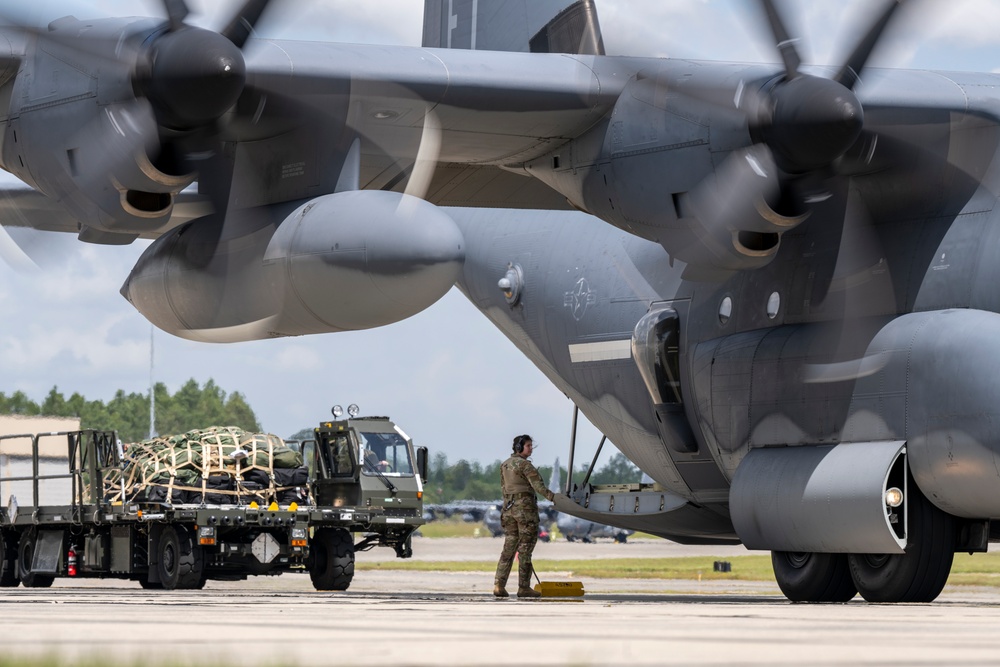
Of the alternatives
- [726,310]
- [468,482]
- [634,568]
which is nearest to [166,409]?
[468,482]

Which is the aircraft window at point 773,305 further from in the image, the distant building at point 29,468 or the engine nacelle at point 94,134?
the distant building at point 29,468

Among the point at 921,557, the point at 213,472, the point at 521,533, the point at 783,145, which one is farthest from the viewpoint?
the point at 213,472

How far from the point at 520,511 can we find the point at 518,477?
313mm

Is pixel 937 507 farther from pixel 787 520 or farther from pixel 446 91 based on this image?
pixel 446 91

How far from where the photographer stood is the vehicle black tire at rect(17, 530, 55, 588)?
72.9 ft

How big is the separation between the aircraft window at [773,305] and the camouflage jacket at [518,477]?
105 inches

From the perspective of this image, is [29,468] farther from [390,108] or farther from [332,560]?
[390,108]

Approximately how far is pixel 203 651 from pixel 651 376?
1000cm

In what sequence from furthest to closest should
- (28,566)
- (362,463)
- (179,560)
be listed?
(28,566)
(362,463)
(179,560)

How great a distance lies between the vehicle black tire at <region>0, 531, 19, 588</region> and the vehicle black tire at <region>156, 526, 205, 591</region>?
4.34 meters

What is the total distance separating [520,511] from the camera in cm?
1433

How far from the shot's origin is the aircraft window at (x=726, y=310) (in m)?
15.1

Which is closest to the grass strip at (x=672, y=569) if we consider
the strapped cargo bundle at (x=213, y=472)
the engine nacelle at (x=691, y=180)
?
the strapped cargo bundle at (x=213, y=472)

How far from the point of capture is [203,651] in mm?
6250
